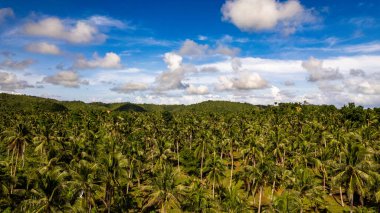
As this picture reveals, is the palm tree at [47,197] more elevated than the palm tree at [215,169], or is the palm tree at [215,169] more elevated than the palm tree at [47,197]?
the palm tree at [47,197]

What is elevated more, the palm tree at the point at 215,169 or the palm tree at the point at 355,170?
the palm tree at the point at 355,170

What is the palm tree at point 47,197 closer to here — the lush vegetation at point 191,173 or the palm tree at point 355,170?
the lush vegetation at point 191,173

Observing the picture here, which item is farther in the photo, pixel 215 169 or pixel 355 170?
pixel 215 169

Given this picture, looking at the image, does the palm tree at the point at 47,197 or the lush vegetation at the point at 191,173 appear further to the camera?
the lush vegetation at the point at 191,173

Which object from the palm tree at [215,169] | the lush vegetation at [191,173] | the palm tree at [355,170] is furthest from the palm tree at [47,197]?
the palm tree at [355,170]

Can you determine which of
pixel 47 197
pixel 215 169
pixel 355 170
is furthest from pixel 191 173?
pixel 47 197

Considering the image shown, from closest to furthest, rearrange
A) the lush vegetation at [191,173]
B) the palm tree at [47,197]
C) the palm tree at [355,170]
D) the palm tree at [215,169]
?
the palm tree at [47,197] < the lush vegetation at [191,173] < the palm tree at [355,170] < the palm tree at [215,169]

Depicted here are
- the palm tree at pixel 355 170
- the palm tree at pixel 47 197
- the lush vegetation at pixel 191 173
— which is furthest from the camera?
the palm tree at pixel 355 170

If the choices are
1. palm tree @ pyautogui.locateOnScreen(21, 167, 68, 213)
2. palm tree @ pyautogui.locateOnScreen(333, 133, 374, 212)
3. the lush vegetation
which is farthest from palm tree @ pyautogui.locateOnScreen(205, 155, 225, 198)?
palm tree @ pyautogui.locateOnScreen(21, 167, 68, 213)

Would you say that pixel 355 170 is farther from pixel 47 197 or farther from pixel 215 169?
pixel 47 197

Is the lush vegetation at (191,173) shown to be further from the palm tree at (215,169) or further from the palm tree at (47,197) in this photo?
the palm tree at (215,169)

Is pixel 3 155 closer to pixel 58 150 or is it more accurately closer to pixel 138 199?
pixel 58 150

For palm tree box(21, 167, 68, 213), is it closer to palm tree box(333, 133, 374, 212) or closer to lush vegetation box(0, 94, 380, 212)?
lush vegetation box(0, 94, 380, 212)
